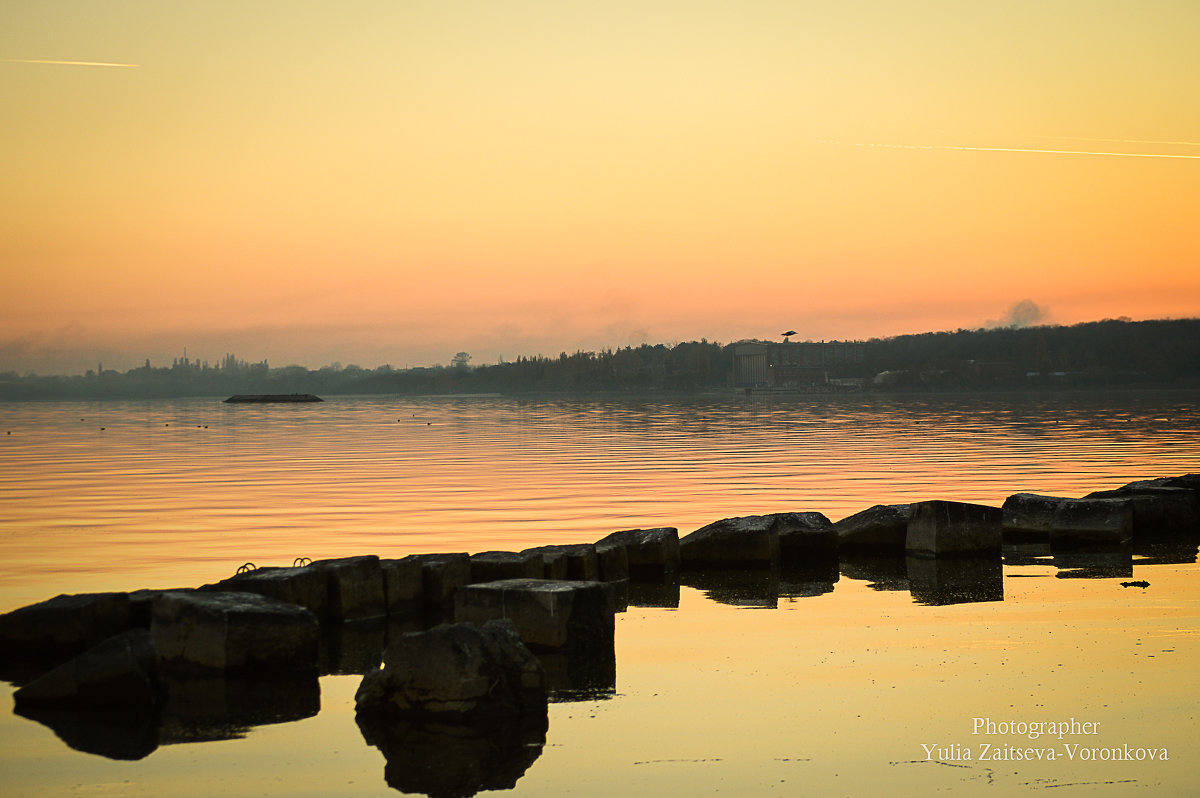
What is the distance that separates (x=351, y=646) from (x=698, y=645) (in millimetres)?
3461

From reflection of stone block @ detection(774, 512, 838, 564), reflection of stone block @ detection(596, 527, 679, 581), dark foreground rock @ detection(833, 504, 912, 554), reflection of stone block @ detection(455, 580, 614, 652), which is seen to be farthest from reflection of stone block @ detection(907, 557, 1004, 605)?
reflection of stone block @ detection(455, 580, 614, 652)

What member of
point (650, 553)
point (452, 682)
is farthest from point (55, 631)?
point (650, 553)

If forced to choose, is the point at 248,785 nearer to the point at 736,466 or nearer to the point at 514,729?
the point at 514,729

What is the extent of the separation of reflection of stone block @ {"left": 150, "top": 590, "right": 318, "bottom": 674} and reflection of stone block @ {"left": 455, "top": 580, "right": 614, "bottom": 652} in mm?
1588

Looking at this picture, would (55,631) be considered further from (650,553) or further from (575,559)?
(650,553)

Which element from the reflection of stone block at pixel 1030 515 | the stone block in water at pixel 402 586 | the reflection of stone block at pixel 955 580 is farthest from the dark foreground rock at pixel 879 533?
the stone block in water at pixel 402 586

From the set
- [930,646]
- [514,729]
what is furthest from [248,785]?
[930,646]

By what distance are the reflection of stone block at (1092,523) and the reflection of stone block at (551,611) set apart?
31.7 ft

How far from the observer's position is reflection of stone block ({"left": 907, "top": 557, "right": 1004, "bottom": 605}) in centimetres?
1298

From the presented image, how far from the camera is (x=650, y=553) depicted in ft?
49.8

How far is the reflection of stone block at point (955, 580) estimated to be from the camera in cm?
1298

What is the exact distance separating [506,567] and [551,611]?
2.21m

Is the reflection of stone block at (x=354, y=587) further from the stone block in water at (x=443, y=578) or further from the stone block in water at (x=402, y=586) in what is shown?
the stone block in water at (x=443, y=578)

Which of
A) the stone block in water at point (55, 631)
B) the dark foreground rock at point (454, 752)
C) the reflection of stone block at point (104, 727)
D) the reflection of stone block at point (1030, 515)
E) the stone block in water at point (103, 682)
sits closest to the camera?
the dark foreground rock at point (454, 752)
